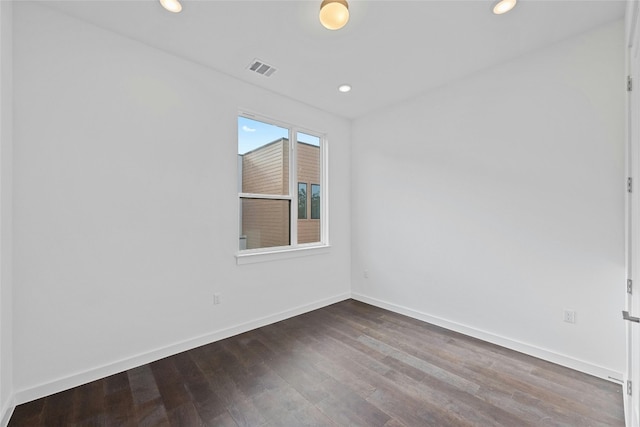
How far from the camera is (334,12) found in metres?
1.81

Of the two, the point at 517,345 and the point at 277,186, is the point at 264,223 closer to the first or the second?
the point at 277,186

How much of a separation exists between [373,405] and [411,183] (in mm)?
2560

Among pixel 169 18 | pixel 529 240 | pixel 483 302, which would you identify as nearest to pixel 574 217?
pixel 529 240

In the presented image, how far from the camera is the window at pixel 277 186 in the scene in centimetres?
330

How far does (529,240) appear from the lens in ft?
8.68

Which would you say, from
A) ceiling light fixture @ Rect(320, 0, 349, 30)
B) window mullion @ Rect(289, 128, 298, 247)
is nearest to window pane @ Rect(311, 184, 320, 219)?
window mullion @ Rect(289, 128, 298, 247)

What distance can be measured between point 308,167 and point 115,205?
7.85 feet

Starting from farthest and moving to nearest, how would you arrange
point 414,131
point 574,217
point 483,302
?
point 414,131 < point 483,302 < point 574,217

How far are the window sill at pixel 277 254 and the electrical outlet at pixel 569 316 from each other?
2675 millimetres

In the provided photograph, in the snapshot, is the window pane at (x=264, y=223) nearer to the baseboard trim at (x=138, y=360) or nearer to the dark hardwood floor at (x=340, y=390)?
the baseboard trim at (x=138, y=360)

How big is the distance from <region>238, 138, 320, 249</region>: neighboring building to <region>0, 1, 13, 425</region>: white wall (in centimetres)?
180

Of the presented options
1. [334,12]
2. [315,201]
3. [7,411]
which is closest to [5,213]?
[7,411]

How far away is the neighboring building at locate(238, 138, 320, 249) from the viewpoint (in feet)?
10.9

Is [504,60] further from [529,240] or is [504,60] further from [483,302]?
[483,302]
